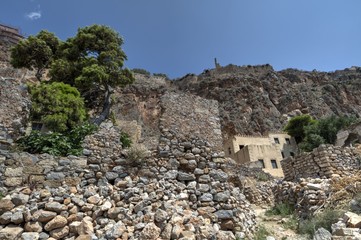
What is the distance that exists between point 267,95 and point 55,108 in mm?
33578

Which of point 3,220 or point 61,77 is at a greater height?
point 61,77

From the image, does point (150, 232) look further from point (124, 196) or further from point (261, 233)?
point (261, 233)

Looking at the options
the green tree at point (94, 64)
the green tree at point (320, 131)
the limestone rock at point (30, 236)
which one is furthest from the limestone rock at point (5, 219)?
the green tree at point (320, 131)

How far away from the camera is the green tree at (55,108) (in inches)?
413

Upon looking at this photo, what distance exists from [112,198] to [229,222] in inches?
83.7

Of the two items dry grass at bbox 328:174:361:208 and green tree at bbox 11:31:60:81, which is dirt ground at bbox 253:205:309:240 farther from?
green tree at bbox 11:31:60:81

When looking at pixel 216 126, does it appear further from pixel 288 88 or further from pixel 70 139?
pixel 288 88

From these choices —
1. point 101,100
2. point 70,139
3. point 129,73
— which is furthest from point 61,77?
point 70,139

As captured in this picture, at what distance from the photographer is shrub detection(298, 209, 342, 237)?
4629 millimetres

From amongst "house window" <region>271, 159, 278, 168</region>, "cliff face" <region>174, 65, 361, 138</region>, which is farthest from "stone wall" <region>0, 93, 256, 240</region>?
"cliff face" <region>174, 65, 361, 138</region>

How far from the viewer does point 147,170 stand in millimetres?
5219

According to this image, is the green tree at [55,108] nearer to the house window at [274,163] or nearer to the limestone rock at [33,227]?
the limestone rock at [33,227]

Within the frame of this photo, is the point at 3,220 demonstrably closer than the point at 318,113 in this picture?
Yes

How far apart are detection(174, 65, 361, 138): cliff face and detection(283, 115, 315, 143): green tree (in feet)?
5.27
